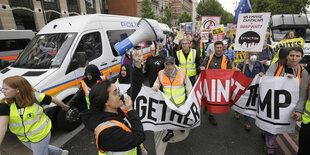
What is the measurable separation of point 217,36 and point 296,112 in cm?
565

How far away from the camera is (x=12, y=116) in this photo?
1976 millimetres

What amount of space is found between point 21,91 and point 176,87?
229 cm

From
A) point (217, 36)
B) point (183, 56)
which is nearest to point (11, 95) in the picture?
point (183, 56)

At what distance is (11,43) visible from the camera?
369 inches

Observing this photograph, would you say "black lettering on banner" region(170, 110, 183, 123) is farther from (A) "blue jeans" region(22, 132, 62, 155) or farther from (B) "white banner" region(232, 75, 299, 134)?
(A) "blue jeans" region(22, 132, 62, 155)

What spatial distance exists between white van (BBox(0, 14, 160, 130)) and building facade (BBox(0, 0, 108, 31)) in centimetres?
1044

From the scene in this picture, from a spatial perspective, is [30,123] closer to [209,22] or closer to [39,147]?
[39,147]

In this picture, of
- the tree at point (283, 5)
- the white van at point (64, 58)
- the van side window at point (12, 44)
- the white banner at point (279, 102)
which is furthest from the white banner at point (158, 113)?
the tree at point (283, 5)

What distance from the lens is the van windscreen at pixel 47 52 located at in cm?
354

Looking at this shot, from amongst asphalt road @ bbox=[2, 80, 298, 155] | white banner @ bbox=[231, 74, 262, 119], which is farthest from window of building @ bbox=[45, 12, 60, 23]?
white banner @ bbox=[231, 74, 262, 119]

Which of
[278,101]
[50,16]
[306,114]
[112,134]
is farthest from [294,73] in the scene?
[50,16]

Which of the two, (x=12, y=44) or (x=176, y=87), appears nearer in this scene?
(x=176, y=87)

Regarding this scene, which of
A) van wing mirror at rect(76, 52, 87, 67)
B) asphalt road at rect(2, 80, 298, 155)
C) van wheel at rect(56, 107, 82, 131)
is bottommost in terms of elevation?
asphalt road at rect(2, 80, 298, 155)

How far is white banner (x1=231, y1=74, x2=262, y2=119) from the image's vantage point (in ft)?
10.2
